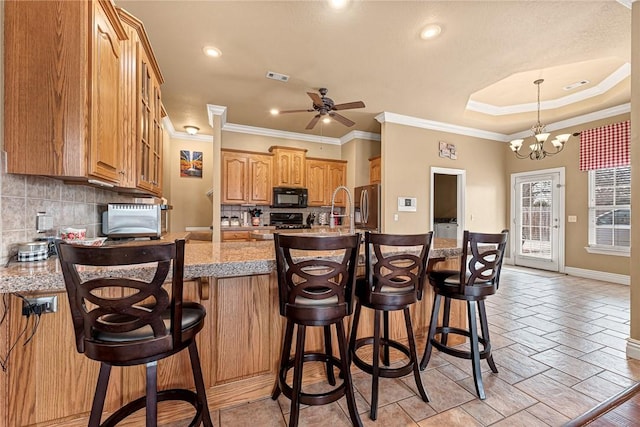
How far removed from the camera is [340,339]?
1433 mm

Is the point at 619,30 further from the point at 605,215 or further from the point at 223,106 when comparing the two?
the point at 223,106

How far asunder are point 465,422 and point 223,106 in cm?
477

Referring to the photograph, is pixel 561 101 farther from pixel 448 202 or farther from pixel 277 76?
pixel 277 76

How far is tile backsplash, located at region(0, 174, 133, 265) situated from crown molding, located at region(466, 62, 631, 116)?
5.29 m

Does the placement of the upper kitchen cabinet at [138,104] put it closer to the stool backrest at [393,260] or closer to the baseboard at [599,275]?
the stool backrest at [393,260]

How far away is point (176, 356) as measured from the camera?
1.58 metres

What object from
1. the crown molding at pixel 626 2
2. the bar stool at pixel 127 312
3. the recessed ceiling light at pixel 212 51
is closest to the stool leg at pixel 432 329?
the bar stool at pixel 127 312

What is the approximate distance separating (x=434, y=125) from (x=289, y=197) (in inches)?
120

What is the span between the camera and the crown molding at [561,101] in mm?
3985

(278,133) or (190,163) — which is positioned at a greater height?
(278,133)

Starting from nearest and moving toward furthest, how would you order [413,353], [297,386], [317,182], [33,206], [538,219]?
[297,386] < [33,206] < [413,353] < [538,219] < [317,182]

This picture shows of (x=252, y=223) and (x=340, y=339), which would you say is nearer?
(x=340, y=339)

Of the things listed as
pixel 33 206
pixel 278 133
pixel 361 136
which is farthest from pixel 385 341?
pixel 278 133

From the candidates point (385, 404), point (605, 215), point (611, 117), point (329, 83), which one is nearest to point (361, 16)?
point (329, 83)
